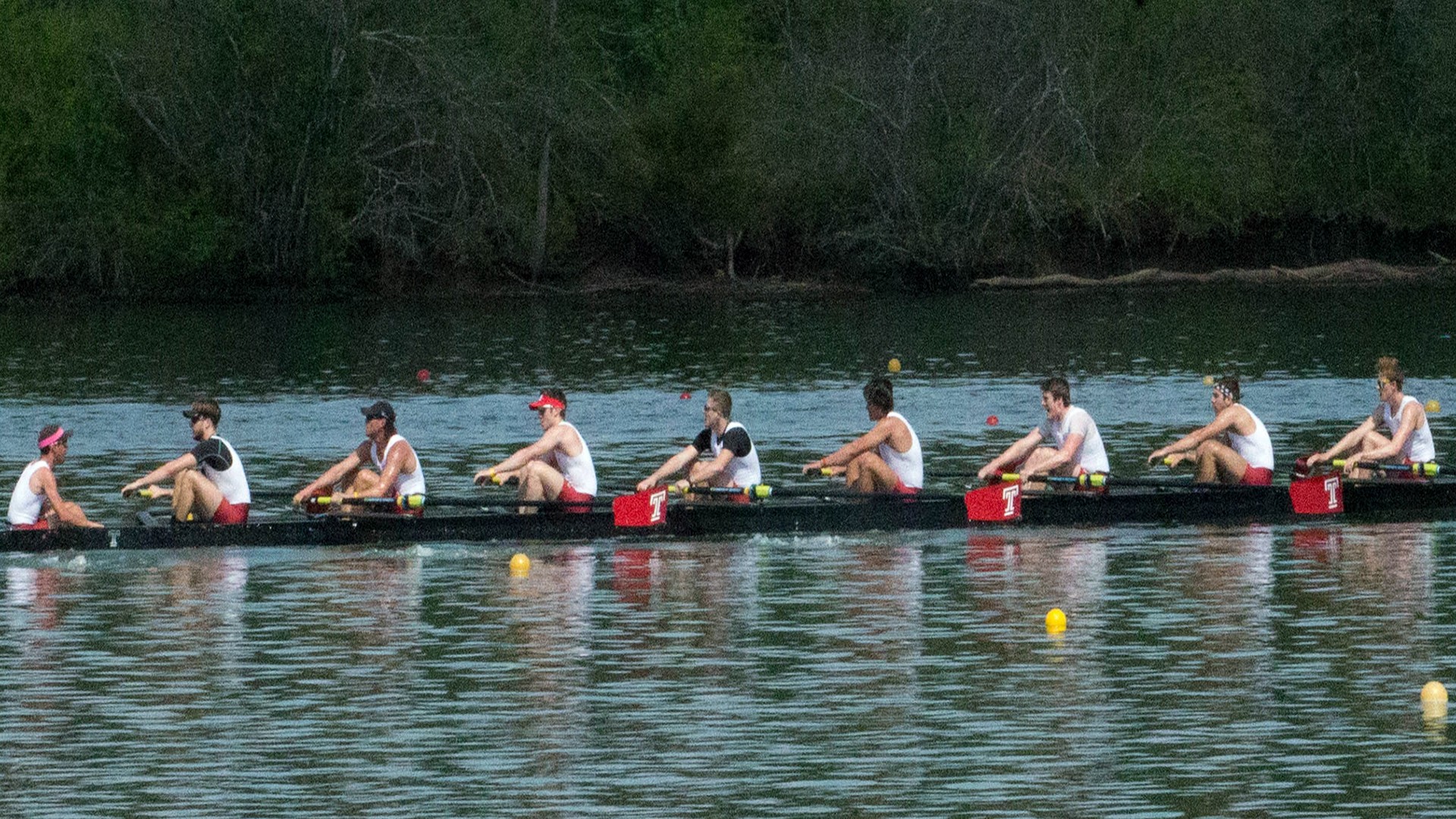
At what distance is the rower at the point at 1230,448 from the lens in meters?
20.3

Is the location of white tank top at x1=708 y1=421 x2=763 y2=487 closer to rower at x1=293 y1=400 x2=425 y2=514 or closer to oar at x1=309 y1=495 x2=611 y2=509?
oar at x1=309 y1=495 x2=611 y2=509

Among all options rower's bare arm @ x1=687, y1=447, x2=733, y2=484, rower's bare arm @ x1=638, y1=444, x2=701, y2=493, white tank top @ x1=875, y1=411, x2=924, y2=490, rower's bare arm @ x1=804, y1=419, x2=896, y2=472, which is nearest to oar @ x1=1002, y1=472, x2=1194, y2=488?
white tank top @ x1=875, y1=411, x2=924, y2=490

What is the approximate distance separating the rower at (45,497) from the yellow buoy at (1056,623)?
7310mm

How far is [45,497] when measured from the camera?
18.8 metres

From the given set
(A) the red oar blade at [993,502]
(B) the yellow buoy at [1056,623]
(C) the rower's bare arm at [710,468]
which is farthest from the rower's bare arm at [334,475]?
(B) the yellow buoy at [1056,623]

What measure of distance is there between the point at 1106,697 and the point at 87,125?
45.6 m

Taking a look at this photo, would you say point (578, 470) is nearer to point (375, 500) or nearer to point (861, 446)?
point (375, 500)

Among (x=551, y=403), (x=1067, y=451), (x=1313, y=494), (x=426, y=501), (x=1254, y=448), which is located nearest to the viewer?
(x=426, y=501)

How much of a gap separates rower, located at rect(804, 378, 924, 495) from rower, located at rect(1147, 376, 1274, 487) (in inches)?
77.2

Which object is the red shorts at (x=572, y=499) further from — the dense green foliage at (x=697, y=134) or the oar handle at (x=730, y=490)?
the dense green foliage at (x=697, y=134)

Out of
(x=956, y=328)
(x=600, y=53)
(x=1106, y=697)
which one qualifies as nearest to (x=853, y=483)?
(x=1106, y=697)

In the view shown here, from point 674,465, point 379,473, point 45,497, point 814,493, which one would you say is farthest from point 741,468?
point 45,497

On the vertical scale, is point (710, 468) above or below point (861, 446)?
below

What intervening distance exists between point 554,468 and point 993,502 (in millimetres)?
3484
